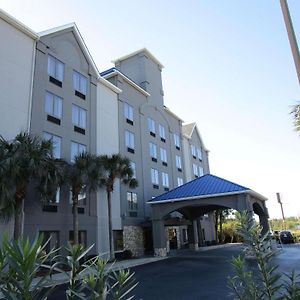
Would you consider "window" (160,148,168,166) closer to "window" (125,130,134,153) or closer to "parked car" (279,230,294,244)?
"window" (125,130,134,153)

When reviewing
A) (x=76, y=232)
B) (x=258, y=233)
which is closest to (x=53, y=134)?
(x=76, y=232)

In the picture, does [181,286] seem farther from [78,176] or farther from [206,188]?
[206,188]

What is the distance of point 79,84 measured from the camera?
27.0 m

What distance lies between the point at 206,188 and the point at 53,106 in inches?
551

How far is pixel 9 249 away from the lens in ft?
7.82

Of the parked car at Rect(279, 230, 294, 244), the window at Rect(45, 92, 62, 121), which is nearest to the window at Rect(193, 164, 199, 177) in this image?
the parked car at Rect(279, 230, 294, 244)

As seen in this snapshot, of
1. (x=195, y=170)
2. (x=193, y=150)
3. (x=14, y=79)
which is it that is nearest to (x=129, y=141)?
(x=14, y=79)

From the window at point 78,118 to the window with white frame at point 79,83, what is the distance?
1.51 m

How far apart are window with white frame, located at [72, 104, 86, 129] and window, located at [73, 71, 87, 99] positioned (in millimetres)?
1124

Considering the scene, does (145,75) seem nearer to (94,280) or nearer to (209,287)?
(209,287)

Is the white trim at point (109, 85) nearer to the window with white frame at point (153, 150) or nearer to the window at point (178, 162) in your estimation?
the window with white frame at point (153, 150)

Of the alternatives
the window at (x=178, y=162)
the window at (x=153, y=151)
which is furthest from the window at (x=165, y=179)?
the window at (x=178, y=162)

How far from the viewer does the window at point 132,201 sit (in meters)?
30.8

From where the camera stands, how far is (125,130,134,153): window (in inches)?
1271
